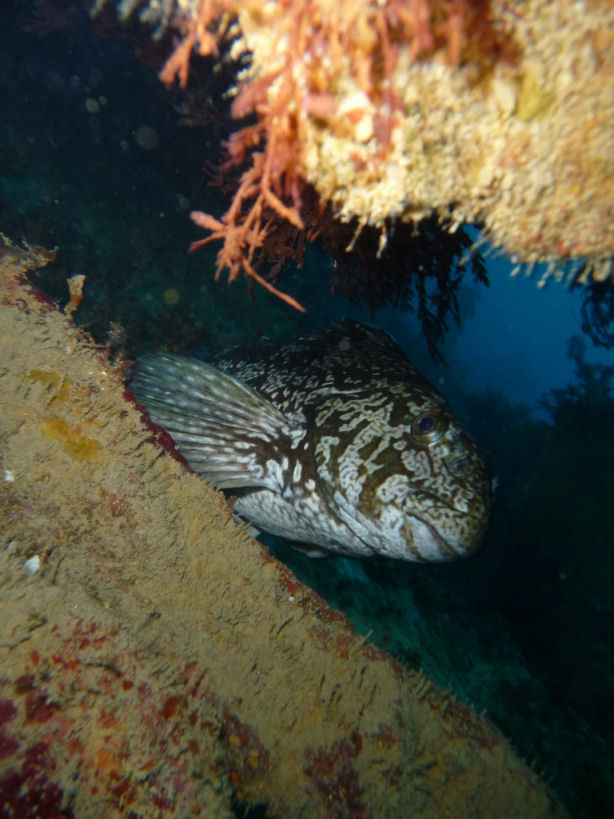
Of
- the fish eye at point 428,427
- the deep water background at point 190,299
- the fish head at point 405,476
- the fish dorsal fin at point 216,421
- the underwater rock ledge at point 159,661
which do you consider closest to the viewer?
the underwater rock ledge at point 159,661

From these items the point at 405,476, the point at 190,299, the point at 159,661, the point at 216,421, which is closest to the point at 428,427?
the point at 405,476

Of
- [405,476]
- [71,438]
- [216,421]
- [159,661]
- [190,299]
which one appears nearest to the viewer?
[159,661]

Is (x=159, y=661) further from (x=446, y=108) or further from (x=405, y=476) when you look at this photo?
(x=446, y=108)

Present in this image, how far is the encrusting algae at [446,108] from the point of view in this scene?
1.30 m

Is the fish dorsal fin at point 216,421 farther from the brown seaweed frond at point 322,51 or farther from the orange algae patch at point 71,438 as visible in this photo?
the brown seaweed frond at point 322,51

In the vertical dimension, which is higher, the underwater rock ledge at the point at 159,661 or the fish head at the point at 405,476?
the fish head at the point at 405,476

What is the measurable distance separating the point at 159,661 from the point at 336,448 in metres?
2.06

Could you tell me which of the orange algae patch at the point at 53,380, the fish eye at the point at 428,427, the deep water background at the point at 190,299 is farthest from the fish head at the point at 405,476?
the orange algae patch at the point at 53,380

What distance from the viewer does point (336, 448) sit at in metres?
3.44

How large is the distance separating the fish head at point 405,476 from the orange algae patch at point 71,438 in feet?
6.13

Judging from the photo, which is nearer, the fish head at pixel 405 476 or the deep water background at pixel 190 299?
the fish head at pixel 405 476

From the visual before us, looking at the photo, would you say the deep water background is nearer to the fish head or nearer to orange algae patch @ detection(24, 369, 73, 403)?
the fish head

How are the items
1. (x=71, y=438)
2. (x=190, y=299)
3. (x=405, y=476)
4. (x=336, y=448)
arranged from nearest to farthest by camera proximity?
(x=71, y=438), (x=405, y=476), (x=336, y=448), (x=190, y=299)

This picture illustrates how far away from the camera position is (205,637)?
1.92 metres
